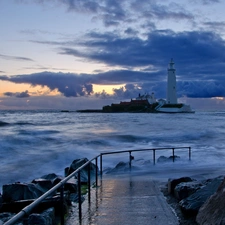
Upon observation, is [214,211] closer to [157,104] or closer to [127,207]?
[127,207]

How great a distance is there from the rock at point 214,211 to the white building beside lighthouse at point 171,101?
292 ft

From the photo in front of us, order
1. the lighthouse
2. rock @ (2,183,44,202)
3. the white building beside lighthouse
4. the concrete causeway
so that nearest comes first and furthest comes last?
the concrete causeway, rock @ (2,183,44,202), the lighthouse, the white building beside lighthouse

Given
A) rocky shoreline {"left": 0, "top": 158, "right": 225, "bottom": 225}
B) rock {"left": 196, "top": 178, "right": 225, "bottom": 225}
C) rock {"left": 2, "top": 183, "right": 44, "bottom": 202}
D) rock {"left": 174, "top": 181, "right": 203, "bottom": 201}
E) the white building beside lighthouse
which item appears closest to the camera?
rock {"left": 196, "top": 178, "right": 225, "bottom": 225}

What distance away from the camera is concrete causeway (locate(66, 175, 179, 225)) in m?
4.51

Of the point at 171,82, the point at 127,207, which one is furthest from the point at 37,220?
the point at 171,82

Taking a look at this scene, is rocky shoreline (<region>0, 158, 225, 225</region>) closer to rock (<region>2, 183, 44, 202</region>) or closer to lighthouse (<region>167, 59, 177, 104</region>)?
rock (<region>2, 183, 44, 202</region>)

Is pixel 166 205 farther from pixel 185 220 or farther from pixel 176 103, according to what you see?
pixel 176 103

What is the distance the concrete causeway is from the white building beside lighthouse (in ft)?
285

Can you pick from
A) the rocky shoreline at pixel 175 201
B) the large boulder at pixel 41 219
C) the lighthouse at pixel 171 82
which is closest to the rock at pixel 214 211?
the rocky shoreline at pixel 175 201

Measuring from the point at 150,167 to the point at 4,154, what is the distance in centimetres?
1044

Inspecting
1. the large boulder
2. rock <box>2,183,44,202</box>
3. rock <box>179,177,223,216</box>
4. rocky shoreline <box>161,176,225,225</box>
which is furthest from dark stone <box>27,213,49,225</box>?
rock <box>2,183,44,202</box>

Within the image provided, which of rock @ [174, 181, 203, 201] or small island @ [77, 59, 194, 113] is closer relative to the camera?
rock @ [174, 181, 203, 201]

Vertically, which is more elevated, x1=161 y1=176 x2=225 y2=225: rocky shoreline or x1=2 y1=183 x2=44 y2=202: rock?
x1=161 y1=176 x2=225 y2=225: rocky shoreline

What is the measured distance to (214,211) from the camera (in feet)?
12.7
